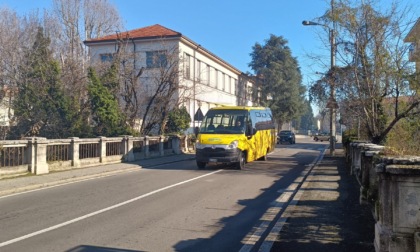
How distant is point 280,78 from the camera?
59.2m

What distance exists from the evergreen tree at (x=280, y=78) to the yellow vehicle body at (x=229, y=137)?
39.9m

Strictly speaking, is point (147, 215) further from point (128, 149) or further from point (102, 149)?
point (128, 149)

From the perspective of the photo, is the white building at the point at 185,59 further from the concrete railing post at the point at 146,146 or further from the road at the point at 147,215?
the road at the point at 147,215

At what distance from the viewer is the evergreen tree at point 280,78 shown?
196 ft

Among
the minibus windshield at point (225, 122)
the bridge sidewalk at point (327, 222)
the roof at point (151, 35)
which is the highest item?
the roof at point (151, 35)

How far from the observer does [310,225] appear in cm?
736

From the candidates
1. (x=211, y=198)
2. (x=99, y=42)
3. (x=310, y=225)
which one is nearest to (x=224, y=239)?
(x=310, y=225)

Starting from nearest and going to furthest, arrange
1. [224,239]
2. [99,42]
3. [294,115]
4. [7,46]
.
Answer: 1. [224,239]
2. [7,46]
3. [99,42]
4. [294,115]

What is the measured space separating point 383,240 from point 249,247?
2.07m

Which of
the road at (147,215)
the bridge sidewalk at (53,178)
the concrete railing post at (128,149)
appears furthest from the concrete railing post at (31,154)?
the concrete railing post at (128,149)

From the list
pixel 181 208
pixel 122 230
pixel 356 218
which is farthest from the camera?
pixel 181 208

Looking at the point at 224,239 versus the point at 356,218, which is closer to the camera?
the point at 224,239

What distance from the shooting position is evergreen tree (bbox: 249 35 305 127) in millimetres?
59625

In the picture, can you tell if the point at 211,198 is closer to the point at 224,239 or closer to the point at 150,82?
the point at 224,239
